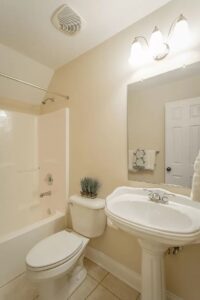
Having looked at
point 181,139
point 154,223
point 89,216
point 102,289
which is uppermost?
point 181,139

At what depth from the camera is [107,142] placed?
5.04 ft

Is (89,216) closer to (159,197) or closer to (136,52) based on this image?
(159,197)

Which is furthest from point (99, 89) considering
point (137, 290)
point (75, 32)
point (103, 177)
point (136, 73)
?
point (137, 290)

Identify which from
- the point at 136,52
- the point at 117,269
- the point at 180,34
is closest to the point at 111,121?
the point at 136,52

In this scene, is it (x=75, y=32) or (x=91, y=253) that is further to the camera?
(x=91, y=253)

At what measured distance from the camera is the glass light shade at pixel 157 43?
1140 mm

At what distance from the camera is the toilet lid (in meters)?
1.08

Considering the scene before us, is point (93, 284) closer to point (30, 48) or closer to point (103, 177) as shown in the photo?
point (103, 177)

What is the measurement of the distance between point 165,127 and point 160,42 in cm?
62

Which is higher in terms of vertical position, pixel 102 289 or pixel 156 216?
pixel 156 216

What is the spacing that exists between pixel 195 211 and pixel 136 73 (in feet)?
3.69

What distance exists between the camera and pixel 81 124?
175cm

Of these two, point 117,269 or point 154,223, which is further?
point 117,269

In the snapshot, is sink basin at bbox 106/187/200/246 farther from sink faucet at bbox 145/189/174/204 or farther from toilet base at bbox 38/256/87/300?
toilet base at bbox 38/256/87/300
